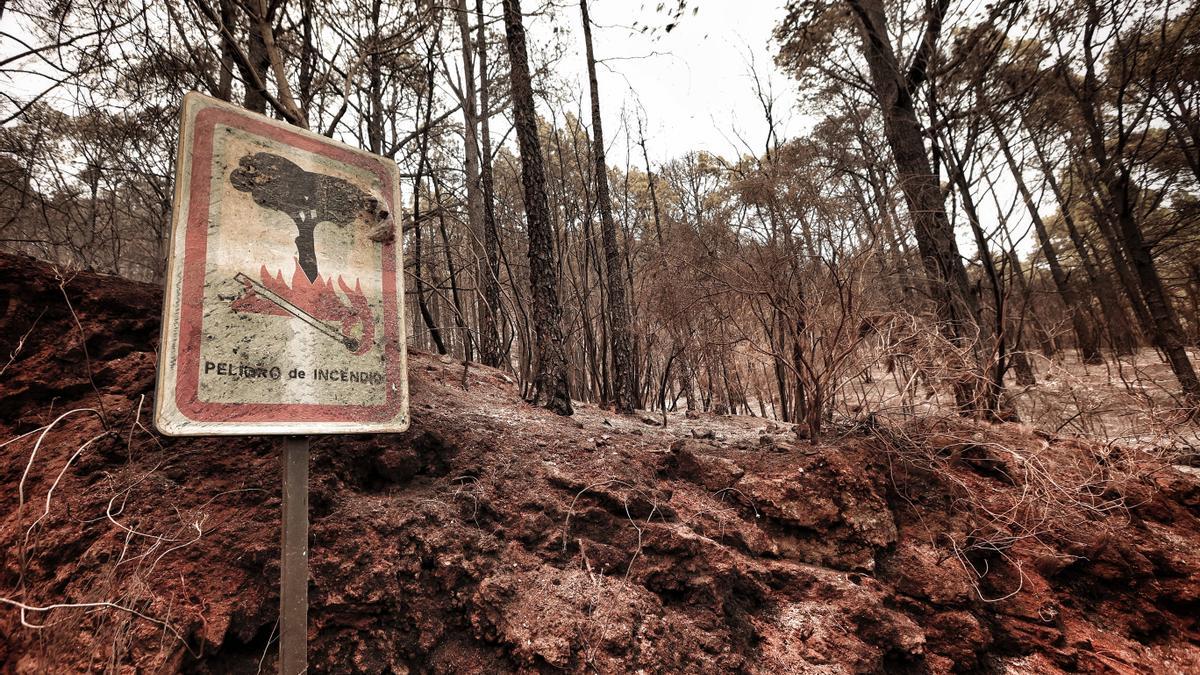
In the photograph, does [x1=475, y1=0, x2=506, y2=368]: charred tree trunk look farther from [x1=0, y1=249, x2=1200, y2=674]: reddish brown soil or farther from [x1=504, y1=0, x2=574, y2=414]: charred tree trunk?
[x1=0, y1=249, x2=1200, y2=674]: reddish brown soil

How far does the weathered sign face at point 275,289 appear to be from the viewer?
1.11m

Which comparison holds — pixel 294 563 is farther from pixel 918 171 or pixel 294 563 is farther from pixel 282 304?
Result: pixel 918 171

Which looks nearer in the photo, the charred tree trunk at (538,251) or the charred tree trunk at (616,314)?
the charred tree trunk at (538,251)

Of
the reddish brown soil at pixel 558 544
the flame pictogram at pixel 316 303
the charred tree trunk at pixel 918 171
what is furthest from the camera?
the charred tree trunk at pixel 918 171

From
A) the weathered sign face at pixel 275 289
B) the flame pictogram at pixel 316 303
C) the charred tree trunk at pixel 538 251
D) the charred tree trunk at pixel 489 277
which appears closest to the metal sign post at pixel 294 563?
the weathered sign face at pixel 275 289

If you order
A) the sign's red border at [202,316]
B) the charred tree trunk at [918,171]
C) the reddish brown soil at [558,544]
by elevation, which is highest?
the charred tree trunk at [918,171]

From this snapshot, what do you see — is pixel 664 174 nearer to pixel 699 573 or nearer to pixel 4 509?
pixel 699 573

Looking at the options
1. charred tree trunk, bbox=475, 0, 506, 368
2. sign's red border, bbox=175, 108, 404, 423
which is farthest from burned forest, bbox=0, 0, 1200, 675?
charred tree trunk, bbox=475, 0, 506, 368

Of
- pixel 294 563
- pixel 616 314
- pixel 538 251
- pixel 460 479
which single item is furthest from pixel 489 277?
pixel 294 563

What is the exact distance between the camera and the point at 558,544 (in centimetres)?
172

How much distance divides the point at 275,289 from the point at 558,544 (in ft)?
4.35

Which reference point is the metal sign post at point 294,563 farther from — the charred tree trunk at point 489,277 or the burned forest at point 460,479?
the charred tree trunk at point 489,277

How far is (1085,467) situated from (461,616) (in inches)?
123

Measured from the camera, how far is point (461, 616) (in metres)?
1.47
